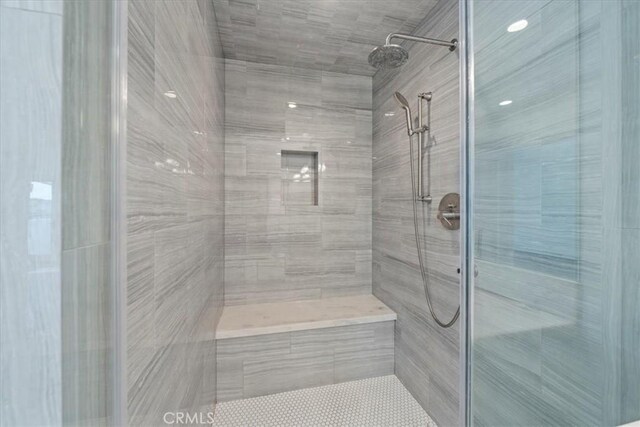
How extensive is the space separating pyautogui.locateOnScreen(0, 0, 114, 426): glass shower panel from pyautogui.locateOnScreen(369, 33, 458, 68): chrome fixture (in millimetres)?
1357

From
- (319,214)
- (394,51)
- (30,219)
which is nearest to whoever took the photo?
(30,219)

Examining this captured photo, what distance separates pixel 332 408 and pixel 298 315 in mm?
639

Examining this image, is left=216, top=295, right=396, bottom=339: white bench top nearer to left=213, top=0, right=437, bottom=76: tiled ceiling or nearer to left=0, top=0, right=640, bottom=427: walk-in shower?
left=0, top=0, right=640, bottom=427: walk-in shower

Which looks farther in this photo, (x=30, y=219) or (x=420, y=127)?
(x=420, y=127)

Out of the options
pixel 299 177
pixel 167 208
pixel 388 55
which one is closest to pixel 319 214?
pixel 299 177

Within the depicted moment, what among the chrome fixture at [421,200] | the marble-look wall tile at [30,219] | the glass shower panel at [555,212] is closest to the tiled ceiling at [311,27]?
the chrome fixture at [421,200]

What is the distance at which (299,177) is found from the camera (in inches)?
97.9

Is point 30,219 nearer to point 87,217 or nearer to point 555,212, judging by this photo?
point 87,217

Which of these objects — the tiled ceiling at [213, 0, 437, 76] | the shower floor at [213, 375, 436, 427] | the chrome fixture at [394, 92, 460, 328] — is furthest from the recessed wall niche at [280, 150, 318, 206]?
the shower floor at [213, 375, 436, 427]

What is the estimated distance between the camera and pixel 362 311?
2.14 meters

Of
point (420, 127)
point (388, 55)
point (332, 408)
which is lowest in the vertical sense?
point (332, 408)

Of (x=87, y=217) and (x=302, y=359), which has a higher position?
(x=87, y=217)

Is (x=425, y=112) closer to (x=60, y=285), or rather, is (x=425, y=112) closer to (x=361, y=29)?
(x=361, y=29)

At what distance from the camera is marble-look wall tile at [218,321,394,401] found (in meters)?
1.81
